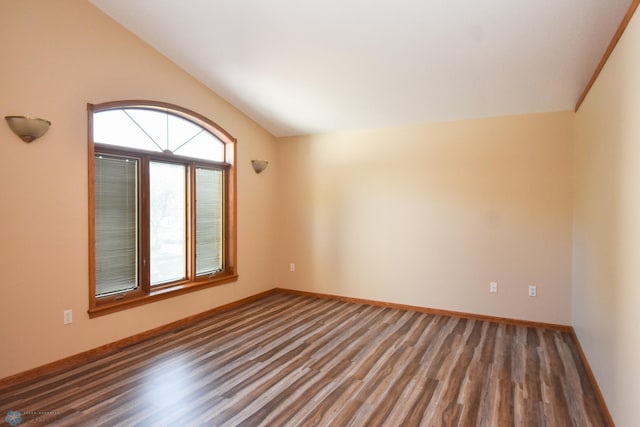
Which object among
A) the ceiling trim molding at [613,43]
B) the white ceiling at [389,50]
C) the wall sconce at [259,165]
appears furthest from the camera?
the wall sconce at [259,165]

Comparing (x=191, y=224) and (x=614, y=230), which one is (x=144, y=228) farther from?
(x=614, y=230)

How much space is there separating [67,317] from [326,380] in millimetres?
2285

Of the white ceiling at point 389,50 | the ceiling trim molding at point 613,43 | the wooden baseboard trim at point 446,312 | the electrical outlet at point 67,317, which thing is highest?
the white ceiling at point 389,50

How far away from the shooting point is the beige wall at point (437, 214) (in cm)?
408

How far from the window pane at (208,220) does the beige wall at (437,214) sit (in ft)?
3.92

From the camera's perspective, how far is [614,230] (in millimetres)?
2309

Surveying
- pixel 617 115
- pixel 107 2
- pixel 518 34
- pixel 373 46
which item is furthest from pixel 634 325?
pixel 107 2

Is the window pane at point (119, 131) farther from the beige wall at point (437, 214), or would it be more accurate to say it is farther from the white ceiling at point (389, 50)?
the beige wall at point (437, 214)

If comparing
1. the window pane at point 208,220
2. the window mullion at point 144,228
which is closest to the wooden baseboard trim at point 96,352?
the window mullion at point 144,228

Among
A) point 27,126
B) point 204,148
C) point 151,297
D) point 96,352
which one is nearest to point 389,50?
point 204,148

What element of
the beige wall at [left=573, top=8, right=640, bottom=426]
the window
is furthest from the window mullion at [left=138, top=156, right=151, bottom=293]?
the beige wall at [left=573, top=8, right=640, bottom=426]

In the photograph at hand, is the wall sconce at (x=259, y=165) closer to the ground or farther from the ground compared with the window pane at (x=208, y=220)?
farther from the ground

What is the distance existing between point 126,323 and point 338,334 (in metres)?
2.15

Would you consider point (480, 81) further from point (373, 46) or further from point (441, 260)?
point (441, 260)
